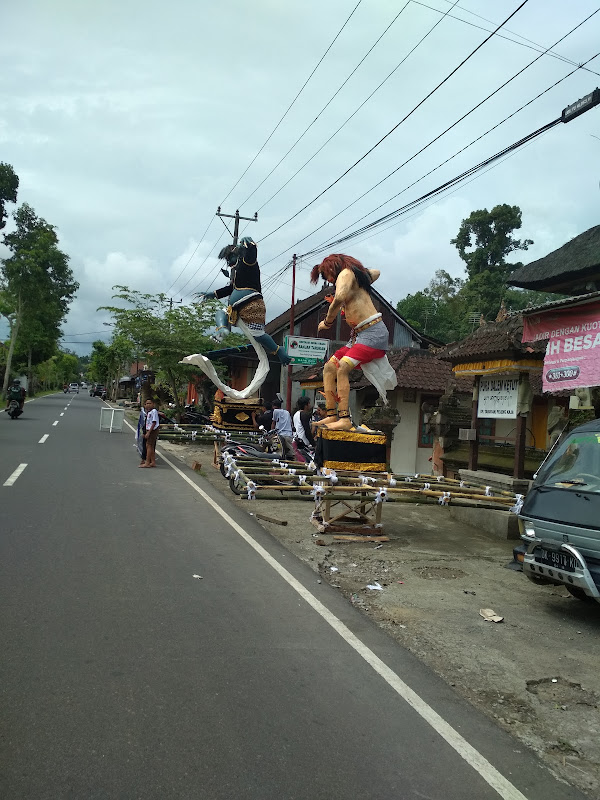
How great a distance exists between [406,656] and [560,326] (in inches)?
218

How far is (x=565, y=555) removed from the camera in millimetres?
5543

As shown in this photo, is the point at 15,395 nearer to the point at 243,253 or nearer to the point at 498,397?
the point at 243,253

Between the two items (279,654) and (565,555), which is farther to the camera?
(565,555)

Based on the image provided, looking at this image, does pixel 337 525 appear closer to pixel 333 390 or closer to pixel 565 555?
pixel 333 390

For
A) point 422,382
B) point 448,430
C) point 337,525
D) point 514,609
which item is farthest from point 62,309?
point 514,609

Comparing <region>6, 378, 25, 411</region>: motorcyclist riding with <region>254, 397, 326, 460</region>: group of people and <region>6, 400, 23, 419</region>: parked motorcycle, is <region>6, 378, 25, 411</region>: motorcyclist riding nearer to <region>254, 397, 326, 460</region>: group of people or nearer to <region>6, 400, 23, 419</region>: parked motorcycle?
<region>6, 400, 23, 419</region>: parked motorcycle

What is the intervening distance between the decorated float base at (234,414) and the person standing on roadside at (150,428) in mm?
2782

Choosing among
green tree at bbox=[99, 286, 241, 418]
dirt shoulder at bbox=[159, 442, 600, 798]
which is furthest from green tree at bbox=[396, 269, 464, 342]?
dirt shoulder at bbox=[159, 442, 600, 798]

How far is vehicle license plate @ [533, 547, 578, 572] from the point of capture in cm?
545

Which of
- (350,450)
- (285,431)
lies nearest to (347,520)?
(350,450)

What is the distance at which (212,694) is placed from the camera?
12.0ft

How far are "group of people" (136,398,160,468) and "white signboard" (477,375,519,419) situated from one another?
7406 mm

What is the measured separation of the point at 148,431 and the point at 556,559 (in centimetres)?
1079

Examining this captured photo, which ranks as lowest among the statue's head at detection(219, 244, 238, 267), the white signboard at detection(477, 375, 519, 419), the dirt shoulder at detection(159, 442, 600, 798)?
the dirt shoulder at detection(159, 442, 600, 798)
